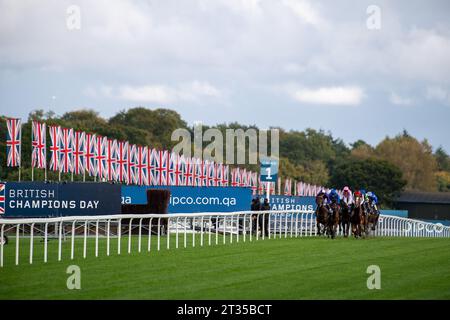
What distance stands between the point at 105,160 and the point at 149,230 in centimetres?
2210

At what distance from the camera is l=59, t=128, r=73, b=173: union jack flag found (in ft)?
131

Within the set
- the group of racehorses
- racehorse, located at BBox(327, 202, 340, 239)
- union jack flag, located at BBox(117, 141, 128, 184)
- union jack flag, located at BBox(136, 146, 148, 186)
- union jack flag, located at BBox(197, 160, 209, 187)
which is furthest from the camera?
union jack flag, located at BBox(197, 160, 209, 187)

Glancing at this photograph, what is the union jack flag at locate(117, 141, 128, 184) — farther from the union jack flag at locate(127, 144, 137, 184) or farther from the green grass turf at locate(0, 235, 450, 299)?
the green grass turf at locate(0, 235, 450, 299)

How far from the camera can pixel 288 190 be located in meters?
65.6

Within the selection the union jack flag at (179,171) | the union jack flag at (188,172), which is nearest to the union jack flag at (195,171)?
the union jack flag at (188,172)

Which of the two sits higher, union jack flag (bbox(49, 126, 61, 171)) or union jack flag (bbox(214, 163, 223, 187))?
union jack flag (bbox(49, 126, 61, 171))

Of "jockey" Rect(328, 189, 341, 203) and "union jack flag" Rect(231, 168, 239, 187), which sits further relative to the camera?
"union jack flag" Rect(231, 168, 239, 187)

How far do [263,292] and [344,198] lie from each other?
17739mm

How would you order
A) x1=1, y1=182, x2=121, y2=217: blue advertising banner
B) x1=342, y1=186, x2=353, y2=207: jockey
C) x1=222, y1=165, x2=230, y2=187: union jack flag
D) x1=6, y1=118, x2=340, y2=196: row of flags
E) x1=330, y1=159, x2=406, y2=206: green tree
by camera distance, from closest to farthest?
x1=1, y1=182, x2=121, y2=217: blue advertising banner < x1=342, y1=186, x2=353, y2=207: jockey < x1=6, y1=118, x2=340, y2=196: row of flags < x1=222, y1=165, x2=230, y2=187: union jack flag < x1=330, y1=159, x2=406, y2=206: green tree

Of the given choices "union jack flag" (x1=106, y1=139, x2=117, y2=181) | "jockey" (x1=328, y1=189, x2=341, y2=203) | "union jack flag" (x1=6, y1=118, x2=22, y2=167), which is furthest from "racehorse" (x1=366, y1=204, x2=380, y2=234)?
"union jack flag" (x1=106, y1=139, x2=117, y2=181)

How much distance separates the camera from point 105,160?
43.3 m

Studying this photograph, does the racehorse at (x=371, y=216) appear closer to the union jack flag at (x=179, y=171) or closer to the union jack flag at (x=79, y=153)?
the union jack flag at (x=79, y=153)

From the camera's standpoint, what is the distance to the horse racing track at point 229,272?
1321 centimetres
